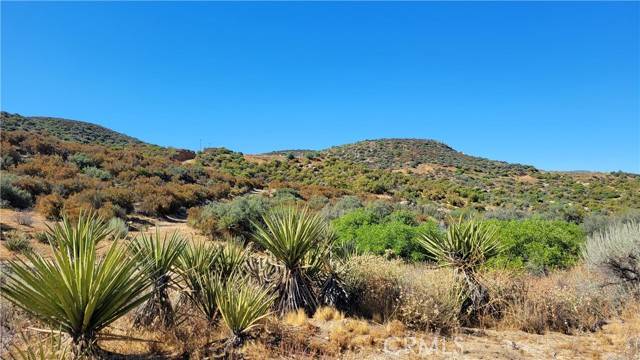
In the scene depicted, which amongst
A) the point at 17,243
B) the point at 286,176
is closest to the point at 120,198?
the point at 17,243

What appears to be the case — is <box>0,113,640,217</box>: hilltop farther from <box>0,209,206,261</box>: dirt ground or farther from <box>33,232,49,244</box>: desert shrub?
<box>33,232,49,244</box>: desert shrub

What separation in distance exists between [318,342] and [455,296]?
2690 mm

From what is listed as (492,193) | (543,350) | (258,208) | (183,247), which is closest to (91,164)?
(258,208)

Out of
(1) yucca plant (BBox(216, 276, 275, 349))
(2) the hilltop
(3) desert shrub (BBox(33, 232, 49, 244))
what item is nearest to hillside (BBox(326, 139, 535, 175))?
(2) the hilltop

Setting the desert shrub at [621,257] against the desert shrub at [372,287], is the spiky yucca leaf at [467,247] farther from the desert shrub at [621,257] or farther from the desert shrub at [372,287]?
the desert shrub at [621,257]

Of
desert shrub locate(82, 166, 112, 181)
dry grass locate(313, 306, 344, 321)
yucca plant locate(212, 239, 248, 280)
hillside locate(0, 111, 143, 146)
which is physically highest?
hillside locate(0, 111, 143, 146)

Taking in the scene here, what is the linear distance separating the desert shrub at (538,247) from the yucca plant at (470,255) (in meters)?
4.07

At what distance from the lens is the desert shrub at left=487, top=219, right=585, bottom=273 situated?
38.1 feet

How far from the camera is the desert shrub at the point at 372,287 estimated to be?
7008 mm

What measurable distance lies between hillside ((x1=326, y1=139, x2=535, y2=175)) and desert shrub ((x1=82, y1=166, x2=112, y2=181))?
40.0m

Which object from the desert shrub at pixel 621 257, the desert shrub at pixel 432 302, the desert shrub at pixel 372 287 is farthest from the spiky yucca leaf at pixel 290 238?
the desert shrub at pixel 621 257

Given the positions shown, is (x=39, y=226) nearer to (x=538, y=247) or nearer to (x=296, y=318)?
(x=296, y=318)

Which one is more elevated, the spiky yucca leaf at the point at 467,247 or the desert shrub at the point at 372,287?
the spiky yucca leaf at the point at 467,247

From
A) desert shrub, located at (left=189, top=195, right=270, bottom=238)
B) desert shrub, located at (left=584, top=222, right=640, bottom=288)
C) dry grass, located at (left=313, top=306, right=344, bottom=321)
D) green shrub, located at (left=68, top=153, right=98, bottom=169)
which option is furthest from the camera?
green shrub, located at (left=68, top=153, right=98, bottom=169)
